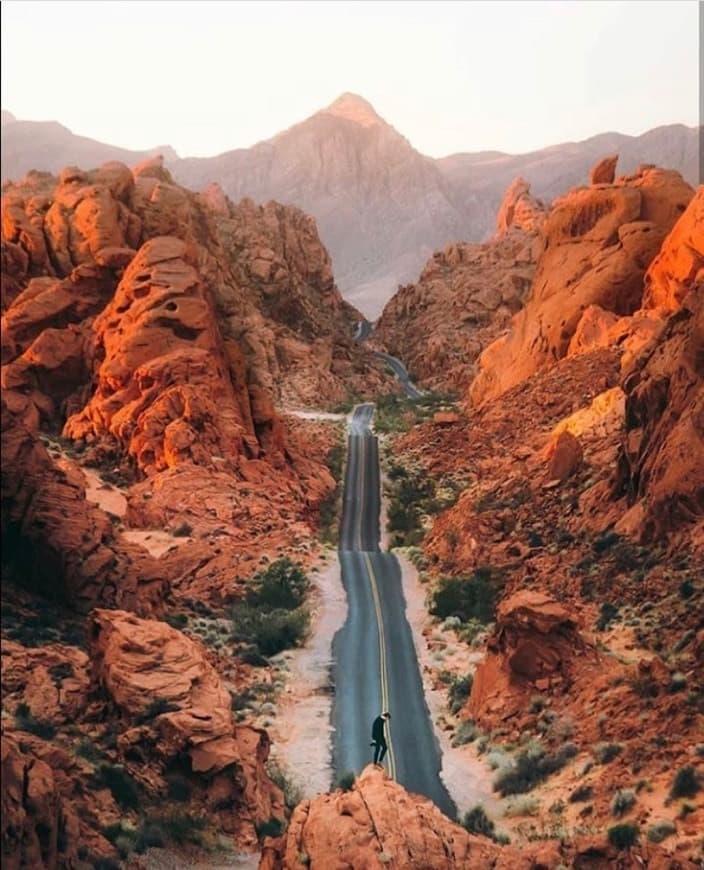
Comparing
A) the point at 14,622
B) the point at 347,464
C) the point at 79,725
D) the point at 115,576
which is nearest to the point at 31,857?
the point at 14,622

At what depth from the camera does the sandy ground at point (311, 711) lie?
25109 millimetres

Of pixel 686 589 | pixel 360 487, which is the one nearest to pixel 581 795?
pixel 686 589

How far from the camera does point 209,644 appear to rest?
1233 inches

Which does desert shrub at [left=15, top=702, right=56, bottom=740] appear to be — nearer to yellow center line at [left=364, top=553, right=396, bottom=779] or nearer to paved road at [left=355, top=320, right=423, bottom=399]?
yellow center line at [left=364, top=553, right=396, bottom=779]

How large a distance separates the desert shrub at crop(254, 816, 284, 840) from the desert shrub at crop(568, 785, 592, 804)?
757 cm

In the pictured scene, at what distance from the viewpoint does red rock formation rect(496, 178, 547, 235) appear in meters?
154

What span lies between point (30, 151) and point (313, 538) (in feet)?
113

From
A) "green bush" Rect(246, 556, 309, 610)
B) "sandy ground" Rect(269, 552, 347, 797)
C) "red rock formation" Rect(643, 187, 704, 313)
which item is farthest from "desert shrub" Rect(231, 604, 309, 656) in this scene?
"red rock formation" Rect(643, 187, 704, 313)

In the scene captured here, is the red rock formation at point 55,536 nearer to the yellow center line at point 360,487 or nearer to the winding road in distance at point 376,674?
the winding road in distance at point 376,674

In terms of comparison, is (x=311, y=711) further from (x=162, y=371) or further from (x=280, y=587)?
(x=162, y=371)

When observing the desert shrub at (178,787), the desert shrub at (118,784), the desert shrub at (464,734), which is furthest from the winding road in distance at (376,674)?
the desert shrub at (118,784)

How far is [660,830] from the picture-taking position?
18.1 meters

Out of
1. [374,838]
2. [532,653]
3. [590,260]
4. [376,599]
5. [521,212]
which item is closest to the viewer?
[374,838]

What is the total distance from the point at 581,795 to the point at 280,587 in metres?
20.6
